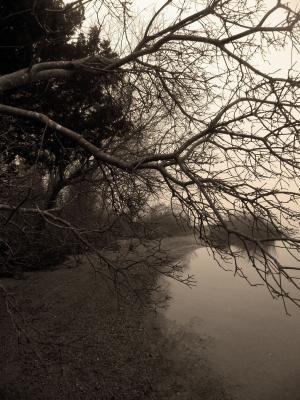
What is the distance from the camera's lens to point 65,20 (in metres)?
9.57

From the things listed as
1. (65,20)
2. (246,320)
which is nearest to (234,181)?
(65,20)

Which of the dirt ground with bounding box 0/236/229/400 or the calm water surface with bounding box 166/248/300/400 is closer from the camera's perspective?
the dirt ground with bounding box 0/236/229/400

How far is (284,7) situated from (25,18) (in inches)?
A: 220

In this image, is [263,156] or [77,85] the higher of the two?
[77,85]

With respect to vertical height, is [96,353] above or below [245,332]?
above

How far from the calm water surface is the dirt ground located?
1.90 ft

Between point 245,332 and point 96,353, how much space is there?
4598 mm

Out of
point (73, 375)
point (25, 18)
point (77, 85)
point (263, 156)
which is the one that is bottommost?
point (73, 375)

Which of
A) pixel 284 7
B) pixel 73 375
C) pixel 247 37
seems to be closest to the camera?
pixel 284 7

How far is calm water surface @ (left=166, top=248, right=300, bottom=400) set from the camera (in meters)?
8.66

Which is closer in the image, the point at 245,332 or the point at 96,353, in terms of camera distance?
the point at 96,353

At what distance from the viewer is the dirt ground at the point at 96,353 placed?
24.8 feet

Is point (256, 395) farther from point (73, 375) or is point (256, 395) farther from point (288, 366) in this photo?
point (73, 375)

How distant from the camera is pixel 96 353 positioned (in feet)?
29.9
